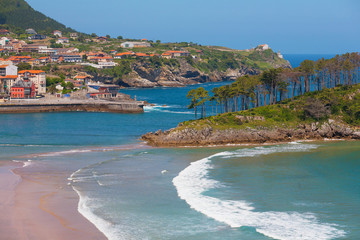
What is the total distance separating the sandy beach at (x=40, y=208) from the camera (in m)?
29.5

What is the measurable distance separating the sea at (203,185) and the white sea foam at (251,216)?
65 millimetres

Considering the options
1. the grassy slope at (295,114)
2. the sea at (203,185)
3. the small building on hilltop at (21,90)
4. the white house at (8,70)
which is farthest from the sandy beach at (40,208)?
the white house at (8,70)

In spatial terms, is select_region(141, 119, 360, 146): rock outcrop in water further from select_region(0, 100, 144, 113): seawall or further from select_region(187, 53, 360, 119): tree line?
select_region(0, 100, 144, 113): seawall

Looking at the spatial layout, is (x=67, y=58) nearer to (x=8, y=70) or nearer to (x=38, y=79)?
(x=8, y=70)

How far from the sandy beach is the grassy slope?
1039 inches

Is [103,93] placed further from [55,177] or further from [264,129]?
[55,177]

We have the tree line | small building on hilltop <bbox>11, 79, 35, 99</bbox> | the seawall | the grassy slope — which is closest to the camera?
the grassy slope

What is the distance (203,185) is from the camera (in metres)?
41.8

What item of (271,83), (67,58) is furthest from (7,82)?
(271,83)

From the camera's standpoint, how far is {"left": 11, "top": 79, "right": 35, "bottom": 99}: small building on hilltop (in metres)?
115

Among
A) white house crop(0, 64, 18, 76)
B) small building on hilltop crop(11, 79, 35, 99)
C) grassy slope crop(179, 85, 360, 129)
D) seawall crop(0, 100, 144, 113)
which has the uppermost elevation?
white house crop(0, 64, 18, 76)

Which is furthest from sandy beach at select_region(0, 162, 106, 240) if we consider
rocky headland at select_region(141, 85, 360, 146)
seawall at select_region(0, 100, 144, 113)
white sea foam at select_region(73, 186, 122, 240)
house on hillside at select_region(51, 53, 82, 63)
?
house on hillside at select_region(51, 53, 82, 63)

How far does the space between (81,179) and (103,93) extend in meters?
81.2

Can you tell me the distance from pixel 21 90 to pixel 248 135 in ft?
226
